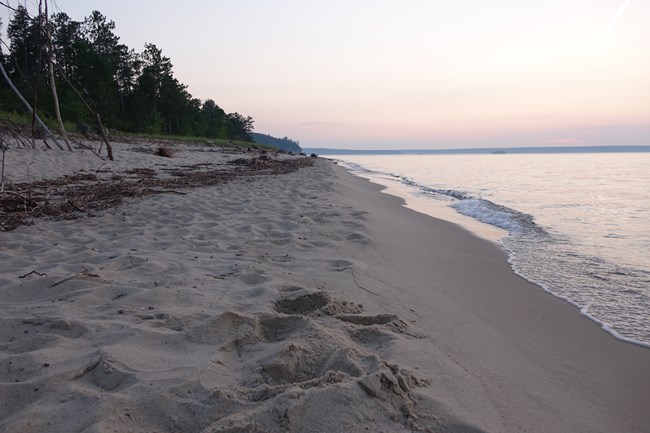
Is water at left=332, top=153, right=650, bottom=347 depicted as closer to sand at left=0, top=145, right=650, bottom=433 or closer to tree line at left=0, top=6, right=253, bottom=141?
sand at left=0, top=145, right=650, bottom=433

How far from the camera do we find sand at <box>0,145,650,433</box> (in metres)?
1.61

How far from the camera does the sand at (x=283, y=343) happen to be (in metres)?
1.61

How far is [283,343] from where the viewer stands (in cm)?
209

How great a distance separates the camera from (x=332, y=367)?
1901 millimetres

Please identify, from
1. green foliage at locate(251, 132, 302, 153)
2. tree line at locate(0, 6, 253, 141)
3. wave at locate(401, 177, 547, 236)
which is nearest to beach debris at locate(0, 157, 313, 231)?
wave at locate(401, 177, 547, 236)

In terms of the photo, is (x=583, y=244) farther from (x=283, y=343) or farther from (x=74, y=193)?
(x=74, y=193)

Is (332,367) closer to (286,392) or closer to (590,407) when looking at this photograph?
(286,392)

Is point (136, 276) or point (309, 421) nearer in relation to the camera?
point (309, 421)

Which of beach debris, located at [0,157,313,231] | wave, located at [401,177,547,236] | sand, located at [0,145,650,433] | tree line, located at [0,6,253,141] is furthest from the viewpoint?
tree line, located at [0,6,253,141]

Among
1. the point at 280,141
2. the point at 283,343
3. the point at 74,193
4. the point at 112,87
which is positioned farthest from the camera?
the point at 280,141

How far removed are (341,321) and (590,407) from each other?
1.31m

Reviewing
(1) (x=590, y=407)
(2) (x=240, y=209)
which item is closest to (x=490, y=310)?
(1) (x=590, y=407)

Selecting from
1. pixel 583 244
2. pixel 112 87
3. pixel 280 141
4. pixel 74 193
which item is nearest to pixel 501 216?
pixel 583 244

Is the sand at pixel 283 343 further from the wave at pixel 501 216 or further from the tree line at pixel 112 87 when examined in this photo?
the tree line at pixel 112 87
